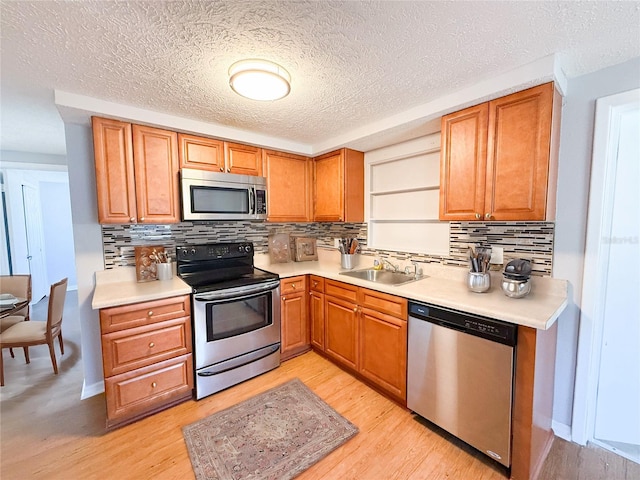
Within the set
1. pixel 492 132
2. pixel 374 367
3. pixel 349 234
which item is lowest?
pixel 374 367

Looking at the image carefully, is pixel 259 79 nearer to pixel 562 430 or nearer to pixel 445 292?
pixel 445 292

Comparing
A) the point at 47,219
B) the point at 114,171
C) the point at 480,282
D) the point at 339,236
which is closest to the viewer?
the point at 480,282

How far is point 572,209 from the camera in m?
1.67

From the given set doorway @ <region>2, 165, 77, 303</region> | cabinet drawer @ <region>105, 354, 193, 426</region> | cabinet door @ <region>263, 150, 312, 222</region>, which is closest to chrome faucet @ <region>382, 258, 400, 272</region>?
cabinet door @ <region>263, 150, 312, 222</region>

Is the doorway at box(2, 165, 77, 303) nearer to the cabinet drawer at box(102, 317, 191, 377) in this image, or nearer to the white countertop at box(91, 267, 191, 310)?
the white countertop at box(91, 267, 191, 310)

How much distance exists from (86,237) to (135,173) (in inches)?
27.1

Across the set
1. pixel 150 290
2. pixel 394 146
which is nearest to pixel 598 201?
pixel 394 146

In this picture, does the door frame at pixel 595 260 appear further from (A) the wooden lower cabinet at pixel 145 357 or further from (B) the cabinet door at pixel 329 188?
(A) the wooden lower cabinet at pixel 145 357

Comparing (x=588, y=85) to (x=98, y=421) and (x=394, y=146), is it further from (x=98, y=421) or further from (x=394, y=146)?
(x=98, y=421)

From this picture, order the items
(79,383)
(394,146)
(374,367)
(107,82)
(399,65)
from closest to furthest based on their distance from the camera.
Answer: (399,65), (107,82), (374,367), (79,383), (394,146)

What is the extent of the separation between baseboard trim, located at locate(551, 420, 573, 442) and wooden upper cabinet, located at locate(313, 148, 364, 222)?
7.29ft

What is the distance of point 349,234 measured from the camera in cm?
327

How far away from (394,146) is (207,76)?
71.5 inches

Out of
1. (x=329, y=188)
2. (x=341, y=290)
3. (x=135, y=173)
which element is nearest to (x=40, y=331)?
(x=135, y=173)
